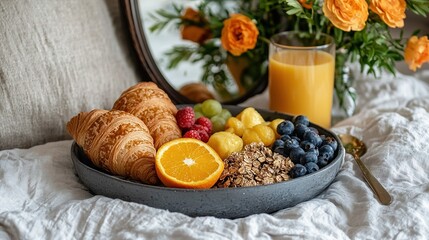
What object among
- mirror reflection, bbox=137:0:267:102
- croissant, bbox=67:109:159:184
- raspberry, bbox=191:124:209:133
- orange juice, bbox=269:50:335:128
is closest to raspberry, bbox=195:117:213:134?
raspberry, bbox=191:124:209:133

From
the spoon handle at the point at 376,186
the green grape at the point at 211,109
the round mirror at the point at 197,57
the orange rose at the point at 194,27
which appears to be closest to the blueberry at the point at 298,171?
the spoon handle at the point at 376,186

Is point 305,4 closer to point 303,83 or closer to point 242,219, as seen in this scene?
point 303,83

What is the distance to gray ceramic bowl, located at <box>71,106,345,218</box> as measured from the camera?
0.85 meters

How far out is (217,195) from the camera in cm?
85

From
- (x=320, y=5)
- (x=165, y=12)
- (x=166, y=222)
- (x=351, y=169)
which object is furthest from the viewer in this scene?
(x=165, y=12)

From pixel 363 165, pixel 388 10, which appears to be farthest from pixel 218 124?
pixel 388 10

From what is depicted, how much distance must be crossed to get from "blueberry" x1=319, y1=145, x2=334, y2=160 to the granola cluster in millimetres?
56

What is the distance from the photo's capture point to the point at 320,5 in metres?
1.16

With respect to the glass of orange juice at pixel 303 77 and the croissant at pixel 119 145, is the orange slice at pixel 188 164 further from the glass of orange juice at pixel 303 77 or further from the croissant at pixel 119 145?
the glass of orange juice at pixel 303 77

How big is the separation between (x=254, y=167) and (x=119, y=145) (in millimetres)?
197

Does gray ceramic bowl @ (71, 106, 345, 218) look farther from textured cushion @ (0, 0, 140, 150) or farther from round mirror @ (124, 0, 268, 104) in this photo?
round mirror @ (124, 0, 268, 104)

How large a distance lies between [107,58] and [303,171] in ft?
1.67

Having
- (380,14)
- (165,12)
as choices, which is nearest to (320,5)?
(380,14)

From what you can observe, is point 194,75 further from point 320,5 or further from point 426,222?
point 426,222
